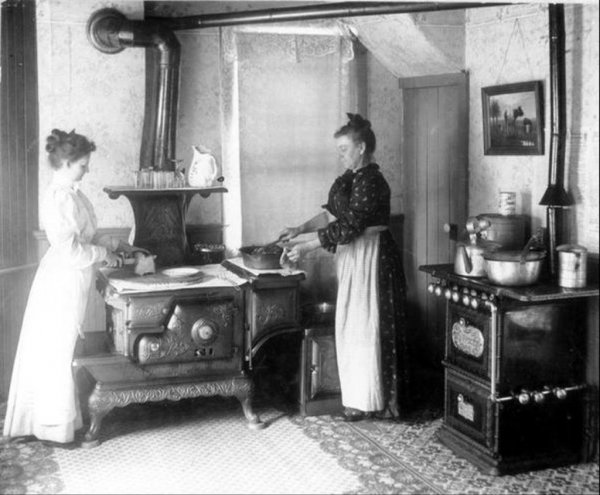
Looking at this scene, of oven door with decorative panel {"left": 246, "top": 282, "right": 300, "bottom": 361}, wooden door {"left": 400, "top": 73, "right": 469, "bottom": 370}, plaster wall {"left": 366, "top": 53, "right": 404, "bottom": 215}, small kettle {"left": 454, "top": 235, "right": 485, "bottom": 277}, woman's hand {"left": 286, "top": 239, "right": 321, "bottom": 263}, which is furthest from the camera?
plaster wall {"left": 366, "top": 53, "right": 404, "bottom": 215}

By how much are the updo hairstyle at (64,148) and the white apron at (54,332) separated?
0.43ft

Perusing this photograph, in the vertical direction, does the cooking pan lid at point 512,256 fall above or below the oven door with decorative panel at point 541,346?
above

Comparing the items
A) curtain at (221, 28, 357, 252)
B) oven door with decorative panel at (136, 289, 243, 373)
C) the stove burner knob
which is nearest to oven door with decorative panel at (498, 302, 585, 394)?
the stove burner knob

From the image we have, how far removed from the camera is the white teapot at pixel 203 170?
180 inches

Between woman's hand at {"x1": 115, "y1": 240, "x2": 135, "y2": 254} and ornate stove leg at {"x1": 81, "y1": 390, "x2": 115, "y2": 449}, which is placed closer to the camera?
ornate stove leg at {"x1": 81, "y1": 390, "x2": 115, "y2": 449}

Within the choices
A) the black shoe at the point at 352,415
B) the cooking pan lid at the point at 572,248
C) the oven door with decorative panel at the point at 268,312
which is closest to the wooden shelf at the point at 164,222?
the oven door with decorative panel at the point at 268,312

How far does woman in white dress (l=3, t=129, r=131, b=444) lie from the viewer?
396cm

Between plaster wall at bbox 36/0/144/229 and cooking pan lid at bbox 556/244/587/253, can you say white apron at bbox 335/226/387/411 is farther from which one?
plaster wall at bbox 36/0/144/229

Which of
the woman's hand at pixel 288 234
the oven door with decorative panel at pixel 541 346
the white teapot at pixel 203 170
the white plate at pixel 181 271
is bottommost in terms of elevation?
the oven door with decorative panel at pixel 541 346

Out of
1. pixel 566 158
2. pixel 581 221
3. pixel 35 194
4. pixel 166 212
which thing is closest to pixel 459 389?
pixel 581 221

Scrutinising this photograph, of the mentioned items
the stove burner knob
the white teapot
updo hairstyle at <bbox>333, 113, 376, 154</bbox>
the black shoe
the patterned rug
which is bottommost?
the patterned rug

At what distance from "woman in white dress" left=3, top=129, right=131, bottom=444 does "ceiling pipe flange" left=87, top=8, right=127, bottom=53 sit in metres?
0.91

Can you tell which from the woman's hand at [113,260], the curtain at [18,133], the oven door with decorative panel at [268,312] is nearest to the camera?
the woman's hand at [113,260]

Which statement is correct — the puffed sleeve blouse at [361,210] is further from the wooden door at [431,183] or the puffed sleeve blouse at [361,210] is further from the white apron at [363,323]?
the wooden door at [431,183]
